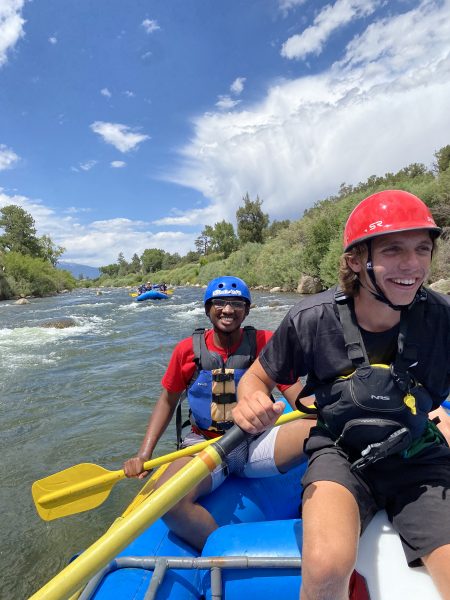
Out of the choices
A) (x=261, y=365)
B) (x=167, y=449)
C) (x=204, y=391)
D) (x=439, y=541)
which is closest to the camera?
(x=439, y=541)

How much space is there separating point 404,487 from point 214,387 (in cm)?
132

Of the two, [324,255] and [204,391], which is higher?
[324,255]

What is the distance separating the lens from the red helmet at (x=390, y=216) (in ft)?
4.82

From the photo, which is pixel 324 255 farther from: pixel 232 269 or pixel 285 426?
pixel 285 426

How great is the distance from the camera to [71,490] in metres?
2.34

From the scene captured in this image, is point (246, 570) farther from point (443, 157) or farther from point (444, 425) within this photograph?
point (443, 157)

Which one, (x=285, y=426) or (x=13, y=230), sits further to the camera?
(x=13, y=230)

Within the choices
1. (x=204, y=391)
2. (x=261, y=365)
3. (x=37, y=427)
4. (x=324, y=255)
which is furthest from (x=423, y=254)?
(x=324, y=255)

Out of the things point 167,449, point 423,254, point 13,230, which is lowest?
point 167,449

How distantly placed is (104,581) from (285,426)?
1.16 metres

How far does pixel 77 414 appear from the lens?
551 centimetres

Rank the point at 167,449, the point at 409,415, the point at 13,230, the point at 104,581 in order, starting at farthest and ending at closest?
the point at 13,230
the point at 167,449
the point at 104,581
the point at 409,415

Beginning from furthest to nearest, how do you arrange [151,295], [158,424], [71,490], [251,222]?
1. [251,222]
2. [151,295]
3. [158,424]
4. [71,490]

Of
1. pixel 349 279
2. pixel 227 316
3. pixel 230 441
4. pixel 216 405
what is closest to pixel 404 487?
pixel 230 441
